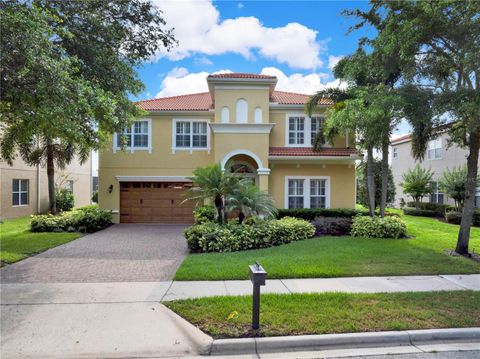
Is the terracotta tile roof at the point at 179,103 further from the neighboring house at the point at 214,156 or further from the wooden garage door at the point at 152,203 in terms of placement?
the wooden garage door at the point at 152,203

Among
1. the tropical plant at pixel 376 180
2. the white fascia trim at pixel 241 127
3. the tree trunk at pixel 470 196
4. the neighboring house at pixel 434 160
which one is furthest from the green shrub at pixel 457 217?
the white fascia trim at pixel 241 127

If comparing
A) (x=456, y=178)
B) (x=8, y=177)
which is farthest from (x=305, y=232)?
(x=8, y=177)

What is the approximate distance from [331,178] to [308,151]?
1.95 m

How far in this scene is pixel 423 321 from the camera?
4941 mm

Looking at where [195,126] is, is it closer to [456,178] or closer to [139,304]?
[139,304]

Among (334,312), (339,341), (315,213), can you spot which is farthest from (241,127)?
(339,341)

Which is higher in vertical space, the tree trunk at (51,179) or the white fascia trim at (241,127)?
the white fascia trim at (241,127)

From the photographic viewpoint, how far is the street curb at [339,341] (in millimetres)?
4301

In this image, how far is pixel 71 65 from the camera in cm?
891

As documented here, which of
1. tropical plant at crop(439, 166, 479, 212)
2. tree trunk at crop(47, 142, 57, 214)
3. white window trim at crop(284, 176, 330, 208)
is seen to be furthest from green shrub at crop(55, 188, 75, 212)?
tropical plant at crop(439, 166, 479, 212)

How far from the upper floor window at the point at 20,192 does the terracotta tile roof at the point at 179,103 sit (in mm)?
9679

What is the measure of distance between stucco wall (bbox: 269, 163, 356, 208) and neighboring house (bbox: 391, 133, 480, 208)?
6.24 metres

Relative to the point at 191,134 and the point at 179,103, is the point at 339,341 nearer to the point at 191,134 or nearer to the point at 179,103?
the point at 191,134

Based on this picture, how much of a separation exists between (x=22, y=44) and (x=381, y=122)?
29.7 feet
